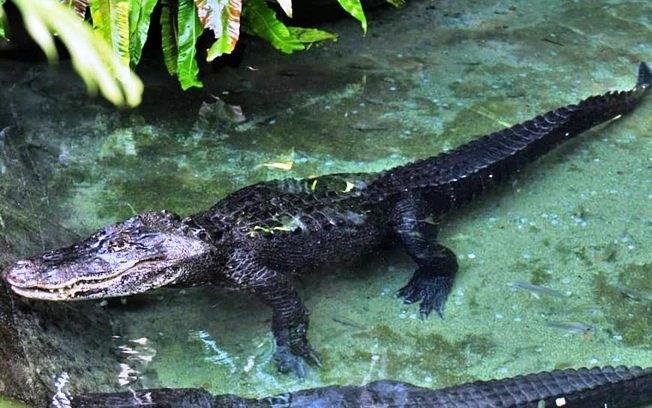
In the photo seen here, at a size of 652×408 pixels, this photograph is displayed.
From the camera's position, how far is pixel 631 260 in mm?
3320

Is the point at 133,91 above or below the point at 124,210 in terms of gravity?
above

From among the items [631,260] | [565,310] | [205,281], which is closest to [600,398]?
[565,310]

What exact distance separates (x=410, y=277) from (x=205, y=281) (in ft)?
2.93

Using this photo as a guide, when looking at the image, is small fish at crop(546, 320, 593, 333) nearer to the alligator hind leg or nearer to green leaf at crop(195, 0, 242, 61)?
the alligator hind leg

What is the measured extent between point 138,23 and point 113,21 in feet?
1.00

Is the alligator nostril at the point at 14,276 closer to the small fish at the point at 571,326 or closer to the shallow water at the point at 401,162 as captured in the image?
the shallow water at the point at 401,162

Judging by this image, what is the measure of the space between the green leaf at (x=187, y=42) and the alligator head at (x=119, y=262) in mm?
1131

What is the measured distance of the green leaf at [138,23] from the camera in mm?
3744

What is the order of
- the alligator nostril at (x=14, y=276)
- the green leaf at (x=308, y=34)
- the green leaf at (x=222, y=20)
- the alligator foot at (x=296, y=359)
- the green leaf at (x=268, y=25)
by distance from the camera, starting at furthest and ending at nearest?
the green leaf at (x=308, y=34), the green leaf at (x=268, y=25), the green leaf at (x=222, y=20), the alligator foot at (x=296, y=359), the alligator nostril at (x=14, y=276)

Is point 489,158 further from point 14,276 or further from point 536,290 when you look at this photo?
point 14,276

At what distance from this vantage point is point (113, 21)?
3.51 metres

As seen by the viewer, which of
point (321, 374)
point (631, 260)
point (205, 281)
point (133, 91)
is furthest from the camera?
point (631, 260)

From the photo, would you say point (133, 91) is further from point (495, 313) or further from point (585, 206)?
point (585, 206)

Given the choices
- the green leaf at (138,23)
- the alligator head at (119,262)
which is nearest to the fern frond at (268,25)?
the green leaf at (138,23)
